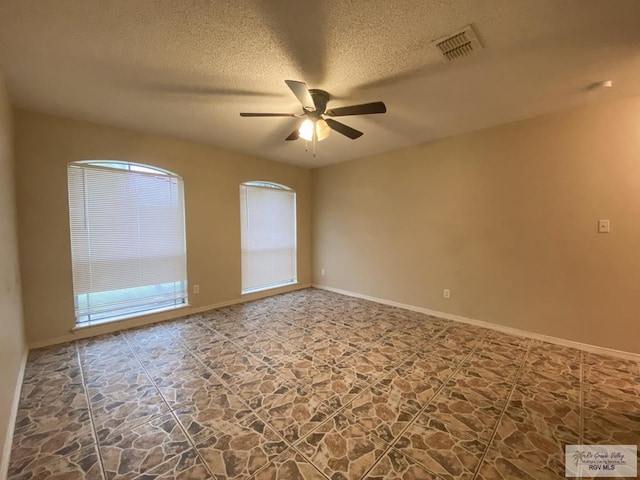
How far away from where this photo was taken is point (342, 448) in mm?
1578

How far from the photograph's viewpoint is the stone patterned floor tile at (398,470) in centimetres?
139

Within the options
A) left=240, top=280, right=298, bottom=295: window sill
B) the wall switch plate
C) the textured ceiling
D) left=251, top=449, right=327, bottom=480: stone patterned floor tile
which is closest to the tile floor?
left=251, top=449, right=327, bottom=480: stone patterned floor tile

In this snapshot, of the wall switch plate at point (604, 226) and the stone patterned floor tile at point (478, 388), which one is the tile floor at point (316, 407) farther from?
the wall switch plate at point (604, 226)

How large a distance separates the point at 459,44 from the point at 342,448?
2.74m

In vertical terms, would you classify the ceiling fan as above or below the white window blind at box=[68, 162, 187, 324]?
above

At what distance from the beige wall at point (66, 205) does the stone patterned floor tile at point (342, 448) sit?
9.88 feet

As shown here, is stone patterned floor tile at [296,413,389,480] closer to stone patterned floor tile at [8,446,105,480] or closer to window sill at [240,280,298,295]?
stone patterned floor tile at [8,446,105,480]

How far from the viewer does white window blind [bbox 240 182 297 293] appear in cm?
469

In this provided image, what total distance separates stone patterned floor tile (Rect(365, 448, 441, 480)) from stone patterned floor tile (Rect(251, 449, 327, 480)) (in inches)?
11.6

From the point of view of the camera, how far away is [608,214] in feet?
8.77

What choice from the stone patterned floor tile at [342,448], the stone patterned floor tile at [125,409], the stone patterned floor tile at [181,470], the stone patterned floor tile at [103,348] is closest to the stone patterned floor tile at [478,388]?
the stone patterned floor tile at [342,448]

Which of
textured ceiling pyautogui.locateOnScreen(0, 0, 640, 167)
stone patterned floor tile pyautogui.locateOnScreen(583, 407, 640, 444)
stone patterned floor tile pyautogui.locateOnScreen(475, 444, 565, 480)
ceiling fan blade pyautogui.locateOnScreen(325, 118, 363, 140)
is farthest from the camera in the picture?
ceiling fan blade pyautogui.locateOnScreen(325, 118, 363, 140)

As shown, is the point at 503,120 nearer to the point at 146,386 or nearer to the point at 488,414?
the point at 488,414

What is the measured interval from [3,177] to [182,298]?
240 centimetres
